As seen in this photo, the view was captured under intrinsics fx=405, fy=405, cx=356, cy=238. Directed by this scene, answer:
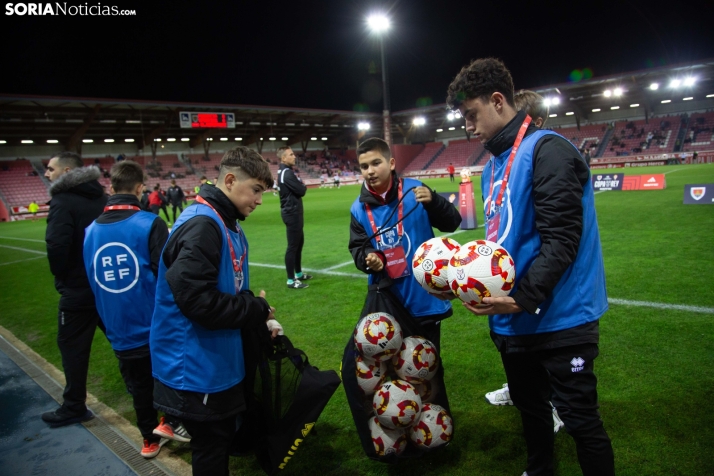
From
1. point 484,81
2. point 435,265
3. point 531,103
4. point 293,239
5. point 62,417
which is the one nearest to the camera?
point 484,81

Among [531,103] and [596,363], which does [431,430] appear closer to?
[596,363]

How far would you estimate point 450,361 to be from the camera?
395 cm

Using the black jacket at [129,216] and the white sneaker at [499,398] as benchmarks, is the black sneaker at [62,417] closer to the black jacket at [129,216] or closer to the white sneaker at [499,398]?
the black jacket at [129,216]

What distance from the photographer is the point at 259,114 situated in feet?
136

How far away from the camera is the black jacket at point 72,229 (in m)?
3.28

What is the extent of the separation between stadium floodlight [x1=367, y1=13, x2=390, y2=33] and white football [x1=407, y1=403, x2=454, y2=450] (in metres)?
20.0

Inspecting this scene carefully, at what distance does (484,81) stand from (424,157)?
60.9 metres

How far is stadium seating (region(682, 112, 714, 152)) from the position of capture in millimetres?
40656

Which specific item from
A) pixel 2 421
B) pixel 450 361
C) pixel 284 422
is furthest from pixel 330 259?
pixel 284 422

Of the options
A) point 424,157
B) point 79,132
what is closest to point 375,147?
point 79,132

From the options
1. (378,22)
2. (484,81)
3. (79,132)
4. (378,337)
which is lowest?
(378,337)

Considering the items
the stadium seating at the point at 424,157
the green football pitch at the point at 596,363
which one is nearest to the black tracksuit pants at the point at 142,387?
the green football pitch at the point at 596,363

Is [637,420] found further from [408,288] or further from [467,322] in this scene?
[467,322]

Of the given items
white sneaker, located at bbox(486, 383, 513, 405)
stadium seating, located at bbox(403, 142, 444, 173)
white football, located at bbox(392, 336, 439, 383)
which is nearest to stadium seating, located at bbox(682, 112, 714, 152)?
stadium seating, located at bbox(403, 142, 444, 173)
